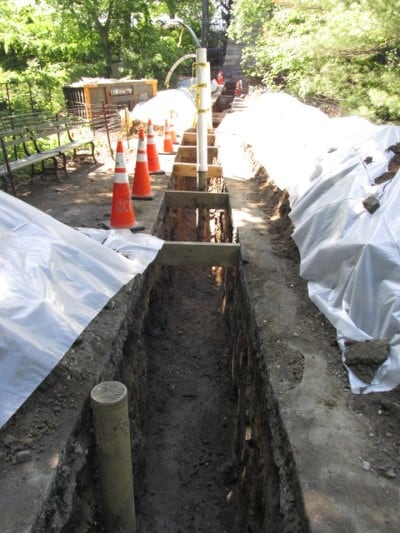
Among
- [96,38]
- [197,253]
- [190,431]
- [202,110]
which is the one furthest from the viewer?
[96,38]

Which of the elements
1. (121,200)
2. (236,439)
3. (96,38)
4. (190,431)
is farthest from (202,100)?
(96,38)

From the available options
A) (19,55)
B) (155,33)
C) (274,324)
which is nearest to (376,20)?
(274,324)

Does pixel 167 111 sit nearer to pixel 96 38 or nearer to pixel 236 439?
A: pixel 236 439

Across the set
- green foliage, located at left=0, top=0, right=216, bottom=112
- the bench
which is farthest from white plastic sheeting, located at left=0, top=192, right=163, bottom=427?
green foliage, located at left=0, top=0, right=216, bottom=112

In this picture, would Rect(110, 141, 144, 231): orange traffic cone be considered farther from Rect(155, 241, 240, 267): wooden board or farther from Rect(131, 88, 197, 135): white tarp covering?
Rect(131, 88, 197, 135): white tarp covering

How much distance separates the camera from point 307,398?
236 centimetres

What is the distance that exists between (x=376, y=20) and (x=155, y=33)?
18.6 m

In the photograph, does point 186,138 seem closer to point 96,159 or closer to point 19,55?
point 96,159

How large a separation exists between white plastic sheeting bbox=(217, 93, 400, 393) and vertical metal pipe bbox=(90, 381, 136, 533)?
1.24m

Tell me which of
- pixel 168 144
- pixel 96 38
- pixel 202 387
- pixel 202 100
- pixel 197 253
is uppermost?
pixel 96 38

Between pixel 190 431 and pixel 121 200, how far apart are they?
2321 millimetres

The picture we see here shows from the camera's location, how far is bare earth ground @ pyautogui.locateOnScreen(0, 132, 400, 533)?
2229 millimetres

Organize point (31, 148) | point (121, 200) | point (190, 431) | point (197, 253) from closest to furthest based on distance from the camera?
point (190, 431) < point (197, 253) < point (121, 200) < point (31, 148)

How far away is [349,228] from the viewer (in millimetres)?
3160
